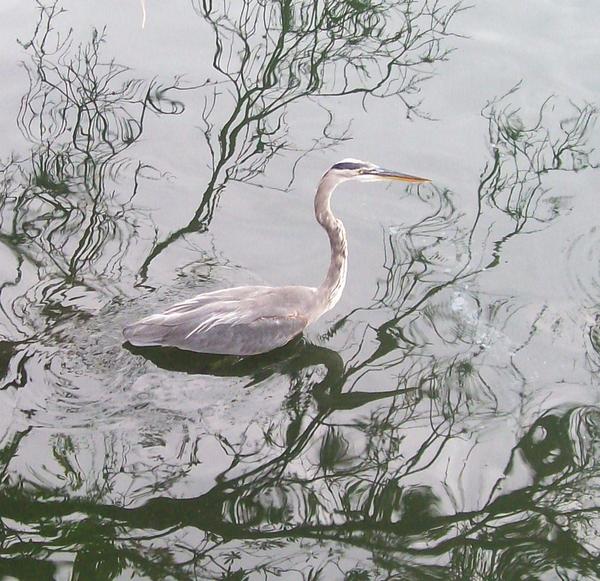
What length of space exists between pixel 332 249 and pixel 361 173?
0.54 m

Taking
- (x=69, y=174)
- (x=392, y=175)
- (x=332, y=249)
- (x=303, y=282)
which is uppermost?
(x=69, y=174)

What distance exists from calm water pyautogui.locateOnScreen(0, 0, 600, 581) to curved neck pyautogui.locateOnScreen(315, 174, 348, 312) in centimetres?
24

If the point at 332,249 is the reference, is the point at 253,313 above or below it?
below

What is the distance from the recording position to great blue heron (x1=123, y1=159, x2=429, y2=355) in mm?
5762

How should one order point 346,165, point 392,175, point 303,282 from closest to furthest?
point 346,165 < point 392,175 < point 303,282

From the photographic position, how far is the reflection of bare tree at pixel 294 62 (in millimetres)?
7590

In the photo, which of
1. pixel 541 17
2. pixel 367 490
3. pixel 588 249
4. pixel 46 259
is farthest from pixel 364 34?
pixel 367 490

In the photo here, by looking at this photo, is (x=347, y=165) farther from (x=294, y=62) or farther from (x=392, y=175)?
(x=294, y=62)

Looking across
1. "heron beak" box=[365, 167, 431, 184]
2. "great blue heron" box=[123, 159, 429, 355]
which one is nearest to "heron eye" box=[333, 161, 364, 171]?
"great blue heron" box=[123, 159, 429, 355]

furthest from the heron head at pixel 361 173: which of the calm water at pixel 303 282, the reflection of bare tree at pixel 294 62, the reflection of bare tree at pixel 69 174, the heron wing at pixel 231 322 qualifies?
the reflection of bare tree at pixel 69 174

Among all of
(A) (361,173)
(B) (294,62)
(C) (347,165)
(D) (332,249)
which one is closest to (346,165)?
(C) (347,165)

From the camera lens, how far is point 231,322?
5.80 m

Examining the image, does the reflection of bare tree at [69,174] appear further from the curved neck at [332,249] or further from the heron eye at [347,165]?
the heron eye at [347,165]

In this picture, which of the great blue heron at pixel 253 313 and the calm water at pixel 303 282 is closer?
the calm water at pixel 303 282
